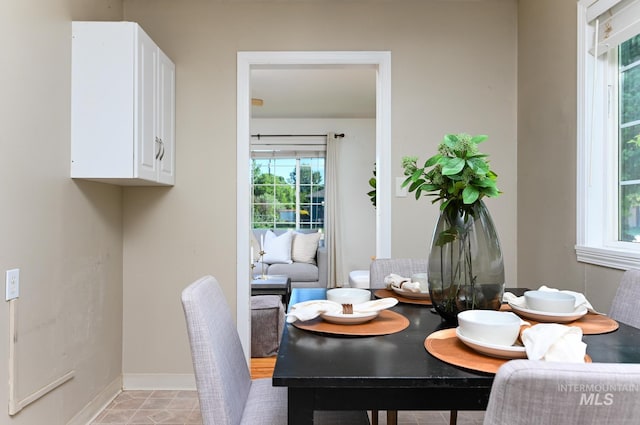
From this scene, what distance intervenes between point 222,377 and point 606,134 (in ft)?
6.69

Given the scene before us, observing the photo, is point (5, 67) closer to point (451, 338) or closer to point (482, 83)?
point (451, 338)

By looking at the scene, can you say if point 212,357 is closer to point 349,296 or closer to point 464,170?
point 349,296

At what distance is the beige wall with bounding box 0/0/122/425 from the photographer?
1.71 metres

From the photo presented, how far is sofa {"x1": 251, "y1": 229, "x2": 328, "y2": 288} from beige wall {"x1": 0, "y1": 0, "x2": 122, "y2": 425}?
3033 millimetres

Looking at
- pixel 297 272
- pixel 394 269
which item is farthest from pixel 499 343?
pixel 297 272

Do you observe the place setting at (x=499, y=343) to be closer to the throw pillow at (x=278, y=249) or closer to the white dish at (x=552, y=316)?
the white dish at (x=552, y=316)

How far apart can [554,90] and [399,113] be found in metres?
0.92

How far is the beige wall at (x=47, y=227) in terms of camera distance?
1.71 meters

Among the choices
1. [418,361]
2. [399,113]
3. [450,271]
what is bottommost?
[418,361]

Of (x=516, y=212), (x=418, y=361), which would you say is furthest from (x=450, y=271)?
(x=516, y=212)

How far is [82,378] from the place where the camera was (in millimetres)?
2297

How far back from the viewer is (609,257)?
1.90 meters

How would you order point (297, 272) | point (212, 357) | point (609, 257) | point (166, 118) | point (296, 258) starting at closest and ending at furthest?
point (212, 357)
point (609, 257)
point (166, 118)
point (297, 272)
point (296, 258)

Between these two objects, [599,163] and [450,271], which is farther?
[599,163]
